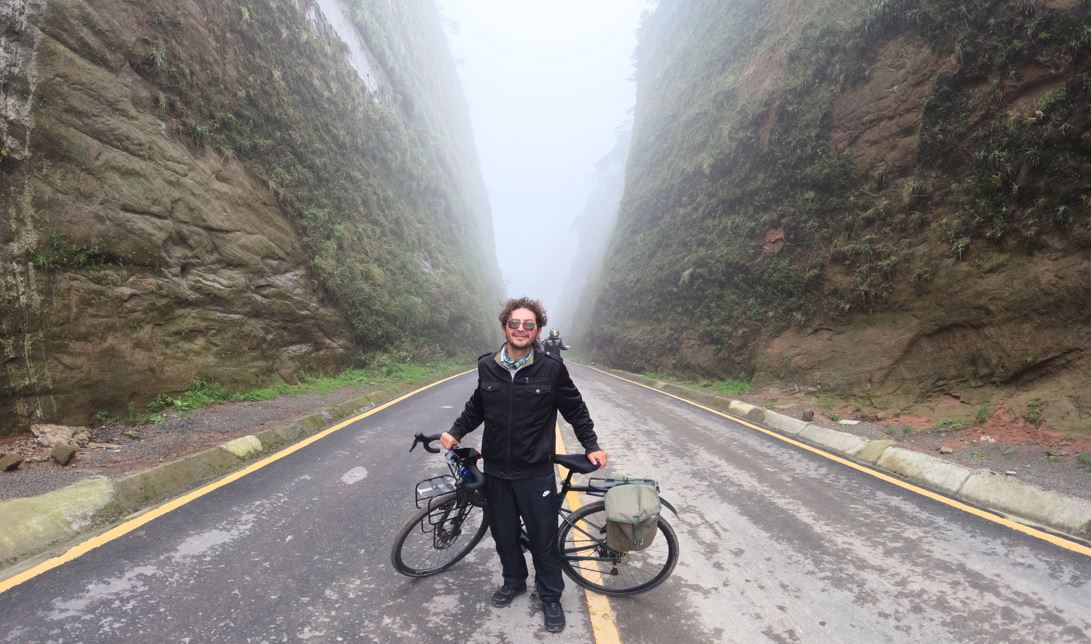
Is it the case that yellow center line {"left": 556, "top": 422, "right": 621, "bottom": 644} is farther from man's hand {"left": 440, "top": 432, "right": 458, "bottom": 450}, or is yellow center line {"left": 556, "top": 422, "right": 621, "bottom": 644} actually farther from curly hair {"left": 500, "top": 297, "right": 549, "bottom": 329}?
curly hair {"left": 500, "top": 297, "right": 549, "bottom": 329}

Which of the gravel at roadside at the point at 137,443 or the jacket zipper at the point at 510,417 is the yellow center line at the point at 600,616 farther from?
the gravel at roadside at the point at 137,443

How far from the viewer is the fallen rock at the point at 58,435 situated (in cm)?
620

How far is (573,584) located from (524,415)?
1.37 metres

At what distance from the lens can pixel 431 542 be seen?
12.3ft

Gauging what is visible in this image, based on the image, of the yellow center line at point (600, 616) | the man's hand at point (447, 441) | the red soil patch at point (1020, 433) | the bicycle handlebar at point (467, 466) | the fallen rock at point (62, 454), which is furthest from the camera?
the red soil patch at point (1020, 433)

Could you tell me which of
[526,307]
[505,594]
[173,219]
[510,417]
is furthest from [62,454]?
[526,307]

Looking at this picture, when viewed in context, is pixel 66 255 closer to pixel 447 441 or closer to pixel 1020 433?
pixel 447 441

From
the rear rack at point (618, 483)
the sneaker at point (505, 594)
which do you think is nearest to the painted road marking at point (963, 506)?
the rear rack at point (618, 483)

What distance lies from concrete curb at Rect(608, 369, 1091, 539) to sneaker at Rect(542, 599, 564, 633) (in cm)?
459

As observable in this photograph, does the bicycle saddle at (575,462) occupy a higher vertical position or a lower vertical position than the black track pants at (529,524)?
higher

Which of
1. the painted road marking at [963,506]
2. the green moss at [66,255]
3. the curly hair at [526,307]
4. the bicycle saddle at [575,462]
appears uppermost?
A: the green moss at [66,255]

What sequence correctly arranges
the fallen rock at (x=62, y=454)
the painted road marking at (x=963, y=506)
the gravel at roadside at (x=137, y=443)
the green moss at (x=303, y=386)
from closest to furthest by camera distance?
the painted road marking at (x=963, y=506) < the gravel at roadside at (x=137, y=443) < the fallen rock at (x=62, y=454) < the green moss at (x=303, y=386)

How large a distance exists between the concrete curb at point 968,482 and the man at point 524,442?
4.56 meters

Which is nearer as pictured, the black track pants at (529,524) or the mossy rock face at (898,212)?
the black track pants at (529,524)
